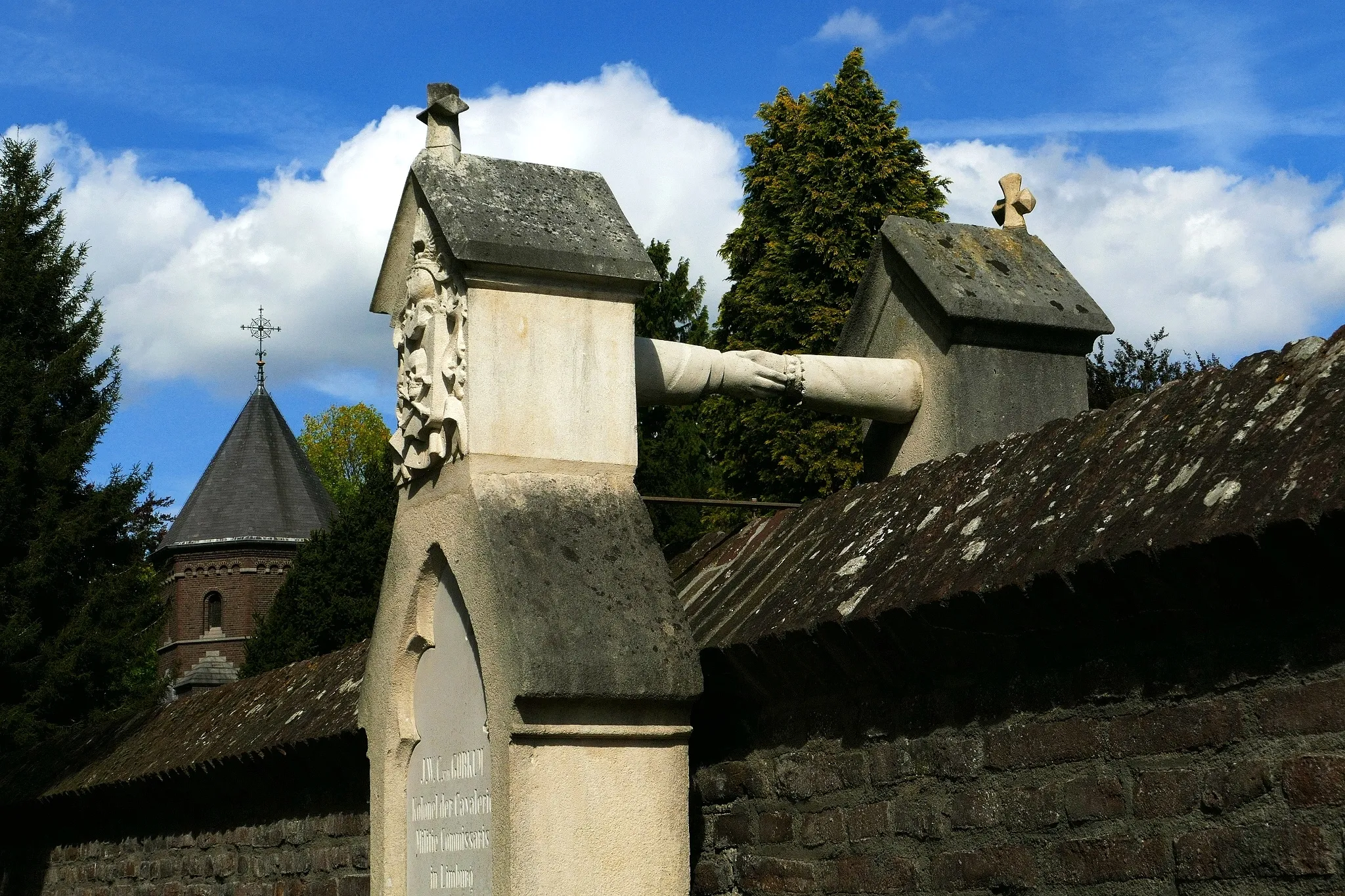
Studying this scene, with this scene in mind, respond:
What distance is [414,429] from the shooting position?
521 centimetres

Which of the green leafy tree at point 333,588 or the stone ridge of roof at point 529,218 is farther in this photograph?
the green leafy tree at point 333,588

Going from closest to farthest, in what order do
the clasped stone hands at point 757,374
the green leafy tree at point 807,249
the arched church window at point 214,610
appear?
1. the clasped stone hands at point 757,374
2. the green leafy tree at point 807,249
3. the arched church window at point 214,610

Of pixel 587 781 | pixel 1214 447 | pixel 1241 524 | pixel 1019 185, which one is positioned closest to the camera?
pixel 1241 524

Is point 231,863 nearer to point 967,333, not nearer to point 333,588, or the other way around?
point 967,333

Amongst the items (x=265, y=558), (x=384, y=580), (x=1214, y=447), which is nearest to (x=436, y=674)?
(x=384, y=580)

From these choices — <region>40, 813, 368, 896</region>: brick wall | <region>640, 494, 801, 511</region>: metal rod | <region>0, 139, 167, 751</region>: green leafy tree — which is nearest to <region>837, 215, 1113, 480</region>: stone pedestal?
<region>640, 494, 801, 511</region>: metal rod

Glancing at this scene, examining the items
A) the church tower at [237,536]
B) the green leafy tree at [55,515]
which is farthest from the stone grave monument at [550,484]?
the church tower at [237,536]

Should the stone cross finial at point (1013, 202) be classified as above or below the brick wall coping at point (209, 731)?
above

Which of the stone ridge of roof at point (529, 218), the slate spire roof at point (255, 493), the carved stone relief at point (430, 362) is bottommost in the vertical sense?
the carved stone relief at point (430, 362)

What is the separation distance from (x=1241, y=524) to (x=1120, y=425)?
2.98 ft

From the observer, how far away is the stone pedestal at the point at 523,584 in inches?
177

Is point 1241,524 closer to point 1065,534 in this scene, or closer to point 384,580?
point 1065,534

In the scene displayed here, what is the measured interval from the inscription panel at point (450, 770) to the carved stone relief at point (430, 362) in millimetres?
450

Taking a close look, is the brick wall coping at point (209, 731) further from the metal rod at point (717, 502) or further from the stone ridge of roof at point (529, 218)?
the stone ridge of roof at point (529, 218)
